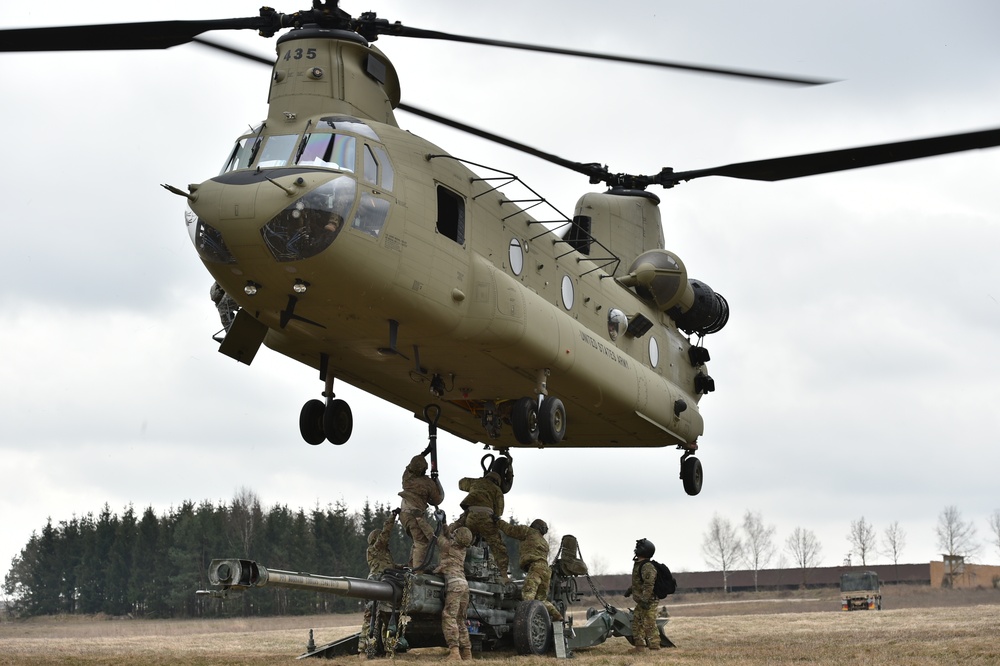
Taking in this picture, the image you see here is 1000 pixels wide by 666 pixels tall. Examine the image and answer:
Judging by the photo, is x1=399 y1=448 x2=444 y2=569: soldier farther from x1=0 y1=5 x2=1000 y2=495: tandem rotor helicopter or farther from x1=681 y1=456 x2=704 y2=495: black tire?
x1=681 y1=456 x2=704 y2=495: black tire

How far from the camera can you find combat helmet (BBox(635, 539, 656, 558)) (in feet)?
56.1

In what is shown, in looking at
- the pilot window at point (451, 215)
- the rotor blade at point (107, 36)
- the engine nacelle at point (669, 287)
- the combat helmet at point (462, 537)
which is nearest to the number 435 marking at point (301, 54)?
the rotor blade at point (107, 36)

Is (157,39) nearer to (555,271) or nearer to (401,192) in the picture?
(401,192)

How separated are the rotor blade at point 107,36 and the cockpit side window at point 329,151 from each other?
199 centimetres

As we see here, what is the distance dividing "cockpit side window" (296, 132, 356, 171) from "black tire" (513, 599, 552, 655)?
600 centimetres

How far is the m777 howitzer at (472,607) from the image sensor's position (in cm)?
1309

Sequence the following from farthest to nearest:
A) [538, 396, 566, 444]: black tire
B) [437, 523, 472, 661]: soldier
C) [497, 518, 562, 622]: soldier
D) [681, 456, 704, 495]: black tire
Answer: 1. [681, 456, 704, 495]: black tire
2. [538, 396, 566, 444]: black tire
3. [497, 518, 562, 622]: soldier
4. [437, 523, 472, 661]: soldier

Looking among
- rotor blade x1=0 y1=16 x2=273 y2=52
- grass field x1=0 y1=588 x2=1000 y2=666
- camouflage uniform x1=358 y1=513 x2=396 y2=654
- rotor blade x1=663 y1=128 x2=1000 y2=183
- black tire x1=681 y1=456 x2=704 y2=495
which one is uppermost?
rotor blade x1=0 y1=16 x2=273 y2=52

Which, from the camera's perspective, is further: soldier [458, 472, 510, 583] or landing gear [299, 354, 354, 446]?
landing gear [299, 354, 354, 446]

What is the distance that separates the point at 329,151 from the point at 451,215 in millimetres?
2026

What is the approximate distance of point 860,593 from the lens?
3073 centimetres

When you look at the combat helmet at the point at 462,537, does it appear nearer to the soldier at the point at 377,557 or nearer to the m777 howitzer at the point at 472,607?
the m777 howitzer at the point at 472,607

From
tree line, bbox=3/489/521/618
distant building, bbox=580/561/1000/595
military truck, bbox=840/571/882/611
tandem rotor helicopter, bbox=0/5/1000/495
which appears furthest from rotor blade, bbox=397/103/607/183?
distant building, bbox=580/561/1000/595

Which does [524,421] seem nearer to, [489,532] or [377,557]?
[489,532]
